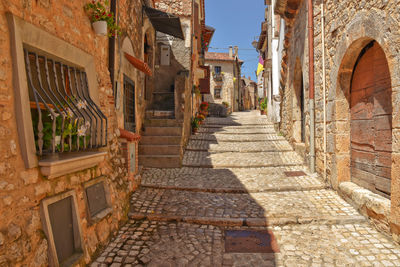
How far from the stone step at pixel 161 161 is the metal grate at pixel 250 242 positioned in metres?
3.22

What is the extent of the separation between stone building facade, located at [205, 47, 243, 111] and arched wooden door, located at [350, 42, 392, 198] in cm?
2632

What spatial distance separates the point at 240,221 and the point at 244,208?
463mm

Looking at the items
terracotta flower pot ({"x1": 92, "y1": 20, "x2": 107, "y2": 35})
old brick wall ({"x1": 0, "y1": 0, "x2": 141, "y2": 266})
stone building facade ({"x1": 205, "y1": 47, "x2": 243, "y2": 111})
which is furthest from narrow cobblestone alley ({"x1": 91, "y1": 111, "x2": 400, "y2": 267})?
stone building facade ({"x1": 205, "y1": 47, "x2": 243, "y2": 111})

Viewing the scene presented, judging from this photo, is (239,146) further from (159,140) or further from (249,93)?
(249,93)

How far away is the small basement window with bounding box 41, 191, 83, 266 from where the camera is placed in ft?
7.35

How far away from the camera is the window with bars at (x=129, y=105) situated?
5912 millimetres

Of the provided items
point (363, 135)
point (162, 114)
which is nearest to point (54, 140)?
point (363, 135)

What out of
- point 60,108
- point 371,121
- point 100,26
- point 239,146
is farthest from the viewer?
point 239,146

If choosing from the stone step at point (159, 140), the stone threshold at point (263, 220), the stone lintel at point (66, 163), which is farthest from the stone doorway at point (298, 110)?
the stone lintel at point (66, 163)

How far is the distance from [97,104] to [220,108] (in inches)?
647

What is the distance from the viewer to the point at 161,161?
6.55 m

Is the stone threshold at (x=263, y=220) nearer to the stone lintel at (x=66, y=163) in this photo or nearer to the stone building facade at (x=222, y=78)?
the stone lintel at (x=66, y=163)

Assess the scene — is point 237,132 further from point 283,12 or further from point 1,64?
point 1,64

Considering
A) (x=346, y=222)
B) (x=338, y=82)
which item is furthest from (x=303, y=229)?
(x=338, y=82)
